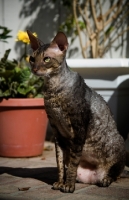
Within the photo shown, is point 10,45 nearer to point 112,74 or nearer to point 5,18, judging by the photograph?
point 5,18

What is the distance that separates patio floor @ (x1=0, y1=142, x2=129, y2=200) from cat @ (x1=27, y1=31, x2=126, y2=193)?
0.25ft

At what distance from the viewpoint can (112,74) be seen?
439 cm

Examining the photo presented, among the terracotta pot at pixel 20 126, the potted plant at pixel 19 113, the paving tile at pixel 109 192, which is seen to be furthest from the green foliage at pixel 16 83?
the paving tile at pixel 109 192

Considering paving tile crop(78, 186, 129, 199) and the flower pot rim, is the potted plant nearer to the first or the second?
the flower pot rim

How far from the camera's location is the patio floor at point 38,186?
2543mm

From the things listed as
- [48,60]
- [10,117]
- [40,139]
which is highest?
[48,60]

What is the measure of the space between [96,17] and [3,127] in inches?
82.0

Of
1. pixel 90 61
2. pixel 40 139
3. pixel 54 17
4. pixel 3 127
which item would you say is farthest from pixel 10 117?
pixel 54 17

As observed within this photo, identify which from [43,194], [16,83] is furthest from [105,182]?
[16,83]

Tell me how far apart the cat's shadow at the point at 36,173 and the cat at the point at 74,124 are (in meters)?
0.25

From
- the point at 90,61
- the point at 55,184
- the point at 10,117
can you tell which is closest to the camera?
the point at 55,184

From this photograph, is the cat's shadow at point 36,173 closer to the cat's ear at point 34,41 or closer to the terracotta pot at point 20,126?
the terracotta pot at point 20,126

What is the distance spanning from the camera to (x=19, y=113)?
373 cm

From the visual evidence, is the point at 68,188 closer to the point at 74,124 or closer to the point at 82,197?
the point at 82,197
